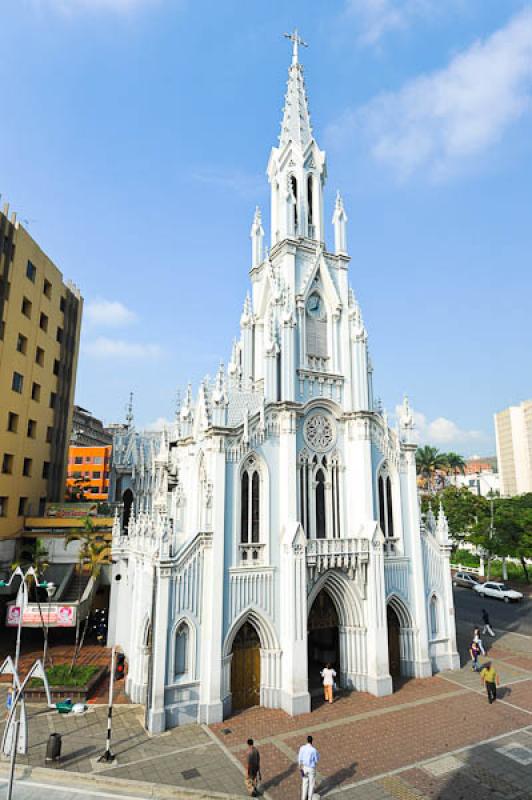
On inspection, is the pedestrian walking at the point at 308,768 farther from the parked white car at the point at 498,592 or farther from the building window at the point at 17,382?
the parked white car at the point at 498,592

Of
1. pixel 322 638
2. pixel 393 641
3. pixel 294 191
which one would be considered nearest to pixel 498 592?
pixel 393 641

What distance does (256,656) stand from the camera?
19766 millimetres

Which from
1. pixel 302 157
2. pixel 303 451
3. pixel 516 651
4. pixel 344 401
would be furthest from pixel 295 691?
pixel 302 157

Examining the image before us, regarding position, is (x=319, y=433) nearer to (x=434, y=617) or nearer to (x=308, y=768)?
(x=434, y=617)

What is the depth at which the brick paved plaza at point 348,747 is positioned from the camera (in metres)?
13.7

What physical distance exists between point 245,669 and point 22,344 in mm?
27219

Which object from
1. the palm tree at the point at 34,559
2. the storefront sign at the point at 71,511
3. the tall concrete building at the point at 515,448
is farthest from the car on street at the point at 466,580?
the tall concrete building at the point at 515,448

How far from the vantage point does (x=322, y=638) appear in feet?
74.3

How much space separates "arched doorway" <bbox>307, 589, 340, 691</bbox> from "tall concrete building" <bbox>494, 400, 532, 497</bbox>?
380 feet

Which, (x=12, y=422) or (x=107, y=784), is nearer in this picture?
(x=107, y=784)

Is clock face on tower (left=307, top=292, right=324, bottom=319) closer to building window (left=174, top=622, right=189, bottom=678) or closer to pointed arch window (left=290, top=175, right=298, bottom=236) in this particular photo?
pointed arch window (left=290, top=175, right=298, bottom=236)

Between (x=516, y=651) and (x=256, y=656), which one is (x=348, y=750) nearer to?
(x=256, y=656)

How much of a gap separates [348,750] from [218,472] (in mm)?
10400

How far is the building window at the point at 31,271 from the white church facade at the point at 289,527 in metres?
17.8
